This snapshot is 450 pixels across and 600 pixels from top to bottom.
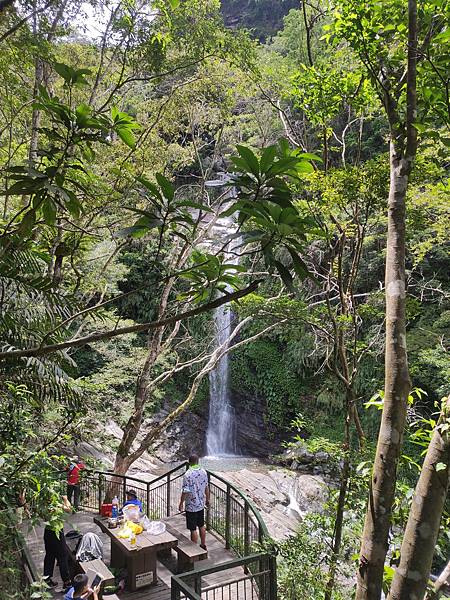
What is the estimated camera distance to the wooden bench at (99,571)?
4.87 meters

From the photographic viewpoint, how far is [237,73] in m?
8.96

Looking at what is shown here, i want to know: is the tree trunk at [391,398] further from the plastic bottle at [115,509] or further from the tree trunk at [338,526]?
the plastic bottle at [115,509]

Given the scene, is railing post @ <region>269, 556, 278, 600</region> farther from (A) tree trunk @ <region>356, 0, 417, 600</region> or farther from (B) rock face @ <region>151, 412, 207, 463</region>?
(B) rock face @ <region>151, 412, 207, 463</region>

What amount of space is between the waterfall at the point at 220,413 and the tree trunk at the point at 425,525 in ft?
46.3

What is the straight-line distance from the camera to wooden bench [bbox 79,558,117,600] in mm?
4868

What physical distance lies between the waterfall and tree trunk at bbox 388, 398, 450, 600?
14.1m

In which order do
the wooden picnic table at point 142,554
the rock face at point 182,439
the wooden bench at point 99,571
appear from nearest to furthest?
1. the wooden bench at point 99,571
2. the wooden picnic table at point 142,554
3. the rock face at point 182,439

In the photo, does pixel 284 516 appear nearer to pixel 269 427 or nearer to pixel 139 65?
pixel 269 427

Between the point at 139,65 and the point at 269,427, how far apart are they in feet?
41.2

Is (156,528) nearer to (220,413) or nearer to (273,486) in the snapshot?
(273,486)

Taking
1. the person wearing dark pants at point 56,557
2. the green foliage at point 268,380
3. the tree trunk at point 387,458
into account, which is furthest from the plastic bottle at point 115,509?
the green foliage at point 268,380

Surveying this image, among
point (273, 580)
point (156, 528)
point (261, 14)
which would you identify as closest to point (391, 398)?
point (273, 580)

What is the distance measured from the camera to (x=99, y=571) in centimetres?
508

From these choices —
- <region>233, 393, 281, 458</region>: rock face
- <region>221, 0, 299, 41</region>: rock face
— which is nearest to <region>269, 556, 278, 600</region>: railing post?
<region>233, 393, 281, 458</region>: rock face
